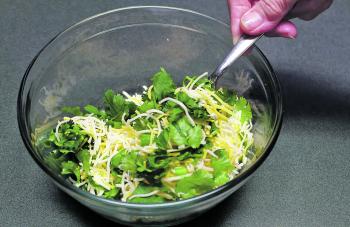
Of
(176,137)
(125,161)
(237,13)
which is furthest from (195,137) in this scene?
(237,13)

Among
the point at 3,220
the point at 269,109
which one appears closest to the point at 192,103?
the point at 269,109

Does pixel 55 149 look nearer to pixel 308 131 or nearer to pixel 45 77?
pixel 45 77

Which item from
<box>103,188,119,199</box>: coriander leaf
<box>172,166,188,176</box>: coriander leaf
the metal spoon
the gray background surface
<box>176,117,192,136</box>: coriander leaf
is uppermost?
the metal spoon

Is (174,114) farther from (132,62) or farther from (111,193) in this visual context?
(132,62)

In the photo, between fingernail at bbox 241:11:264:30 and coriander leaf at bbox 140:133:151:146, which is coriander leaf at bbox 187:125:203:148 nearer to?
coriander leaf at bbox 140:133:151:146

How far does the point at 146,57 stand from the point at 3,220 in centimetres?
60

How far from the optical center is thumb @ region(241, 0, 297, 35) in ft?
3.64

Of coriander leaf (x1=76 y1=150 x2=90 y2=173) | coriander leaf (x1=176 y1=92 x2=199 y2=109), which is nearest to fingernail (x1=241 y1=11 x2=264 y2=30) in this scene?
coriander leaf (x1=176 y1=92 x2=199 y2=109)

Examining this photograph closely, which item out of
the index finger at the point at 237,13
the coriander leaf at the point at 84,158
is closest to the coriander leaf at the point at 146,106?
the coriander leaf at the point at 84,158

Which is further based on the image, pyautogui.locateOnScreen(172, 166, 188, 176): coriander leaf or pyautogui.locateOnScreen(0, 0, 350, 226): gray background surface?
pyautogui.locateOnScreen(0, 0, 350, 226): gray background surface

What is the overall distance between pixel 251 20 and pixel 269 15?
0.04 meters

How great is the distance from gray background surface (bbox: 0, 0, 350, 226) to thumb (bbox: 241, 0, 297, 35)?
1.10 feet

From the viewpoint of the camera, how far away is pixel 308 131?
1338 mm

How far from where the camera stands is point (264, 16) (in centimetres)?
114
